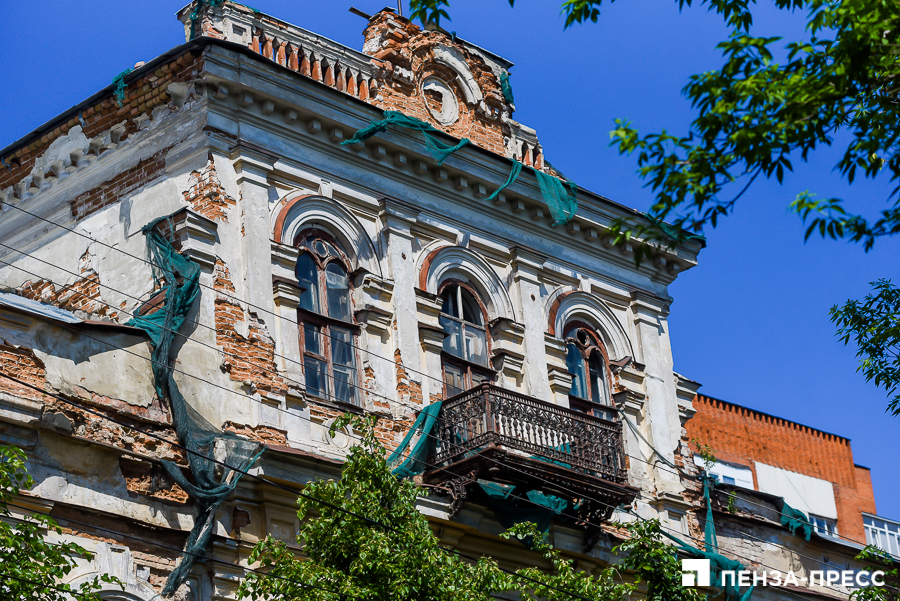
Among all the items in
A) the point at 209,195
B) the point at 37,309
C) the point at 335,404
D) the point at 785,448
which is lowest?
the point at 335,404

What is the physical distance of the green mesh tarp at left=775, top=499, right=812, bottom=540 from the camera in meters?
22.6

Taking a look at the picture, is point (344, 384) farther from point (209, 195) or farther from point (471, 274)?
point (471, 274)

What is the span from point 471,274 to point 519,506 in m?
3.53

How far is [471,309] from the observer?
20.3 meters

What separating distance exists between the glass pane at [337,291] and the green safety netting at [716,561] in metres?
5.31

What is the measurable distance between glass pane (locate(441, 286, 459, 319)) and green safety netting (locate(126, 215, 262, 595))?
4189 millimetres

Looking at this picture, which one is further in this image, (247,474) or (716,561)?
(716,561)

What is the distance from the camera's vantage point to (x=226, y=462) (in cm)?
1572

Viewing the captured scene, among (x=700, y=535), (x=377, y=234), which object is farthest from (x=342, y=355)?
(x=700, y=535)

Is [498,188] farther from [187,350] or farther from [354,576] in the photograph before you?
[354,576]

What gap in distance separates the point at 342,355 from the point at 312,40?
427 cm

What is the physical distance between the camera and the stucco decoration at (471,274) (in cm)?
1977

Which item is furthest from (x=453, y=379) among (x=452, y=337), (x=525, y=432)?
(x=525, y=432)

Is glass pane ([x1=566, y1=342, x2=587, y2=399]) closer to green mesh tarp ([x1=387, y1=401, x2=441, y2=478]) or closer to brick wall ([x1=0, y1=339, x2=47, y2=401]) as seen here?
green mesh tarp ([x1=387, y1=401, x2=441, y2=478])
